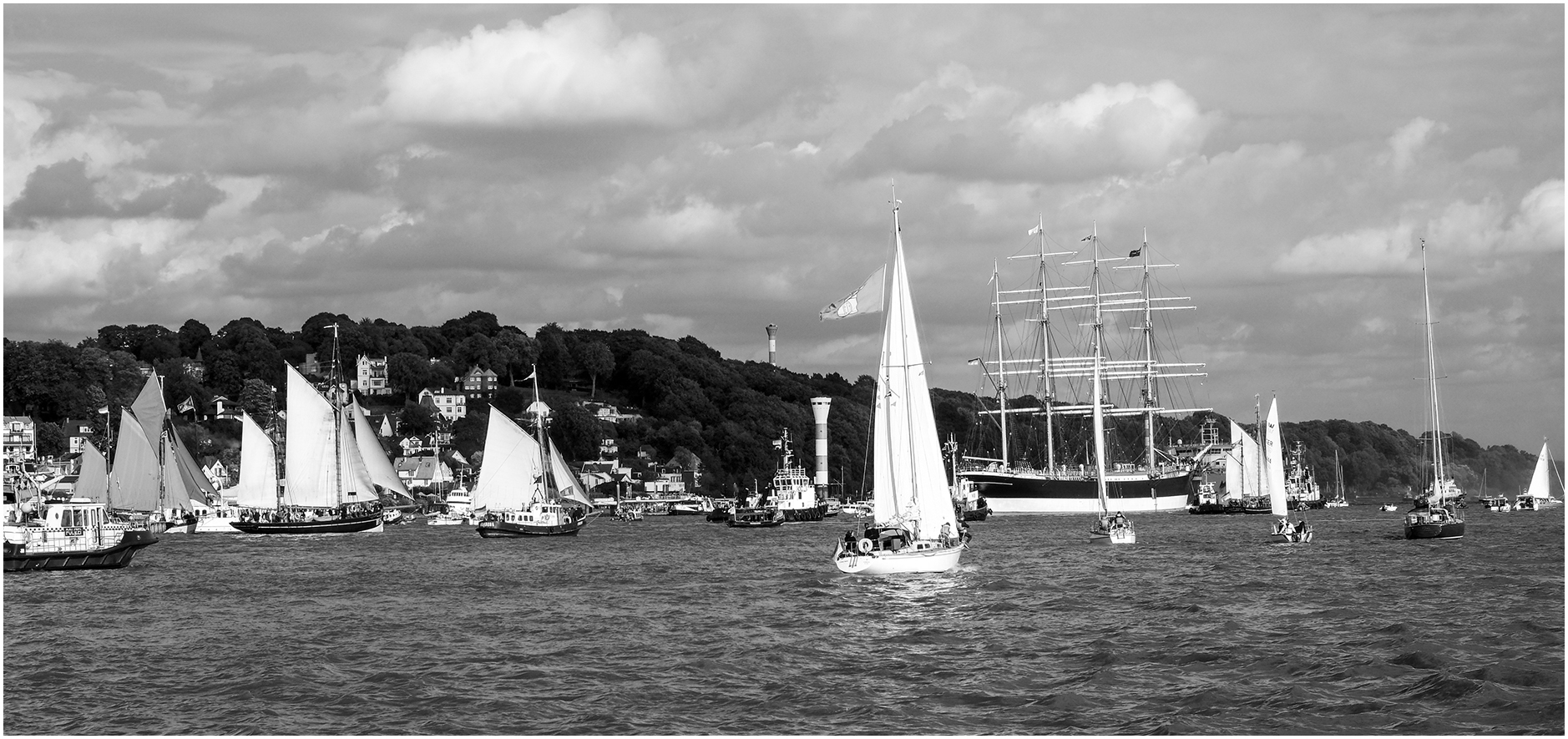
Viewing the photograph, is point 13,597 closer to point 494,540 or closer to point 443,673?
point 443,673

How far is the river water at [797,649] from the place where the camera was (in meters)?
30.5

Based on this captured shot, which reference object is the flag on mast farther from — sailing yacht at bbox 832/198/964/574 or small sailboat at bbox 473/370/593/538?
small sailboat at bbox 473/370/593/538

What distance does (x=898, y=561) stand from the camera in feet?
185

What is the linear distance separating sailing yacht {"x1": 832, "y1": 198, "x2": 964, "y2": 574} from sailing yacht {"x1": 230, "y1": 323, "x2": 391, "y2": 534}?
61.5 metres

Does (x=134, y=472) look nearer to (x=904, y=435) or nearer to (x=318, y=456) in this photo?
(x=318, y=456)

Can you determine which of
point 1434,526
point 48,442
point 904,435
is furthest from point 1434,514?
point 48,442

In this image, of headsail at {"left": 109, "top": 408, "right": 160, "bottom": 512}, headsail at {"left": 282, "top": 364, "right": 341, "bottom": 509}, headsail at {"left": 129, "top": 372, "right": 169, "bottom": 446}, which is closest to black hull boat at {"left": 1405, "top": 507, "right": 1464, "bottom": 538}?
headsail at {"left": 282, "top": 364, "right": 341, "bottom": 509}

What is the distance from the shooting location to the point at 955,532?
58.5 m

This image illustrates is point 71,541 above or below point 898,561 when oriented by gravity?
above

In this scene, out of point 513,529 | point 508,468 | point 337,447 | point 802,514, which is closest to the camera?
point 513,529

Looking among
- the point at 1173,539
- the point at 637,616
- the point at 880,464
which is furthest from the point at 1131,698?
the point at 1173,539

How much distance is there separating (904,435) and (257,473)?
68.7 metres

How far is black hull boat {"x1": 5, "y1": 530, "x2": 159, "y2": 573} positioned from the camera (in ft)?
215

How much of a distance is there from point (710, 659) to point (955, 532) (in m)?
→ 22.0
